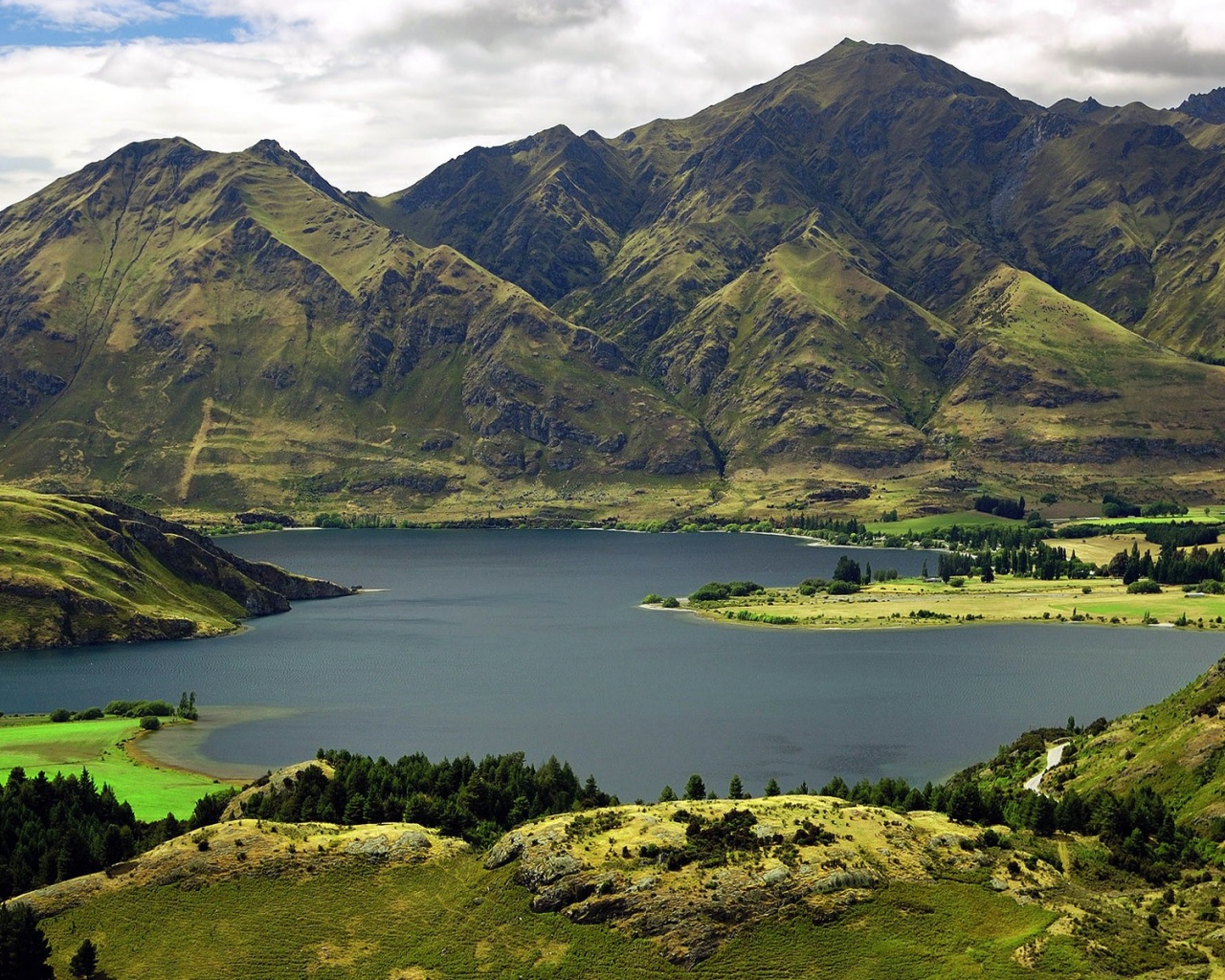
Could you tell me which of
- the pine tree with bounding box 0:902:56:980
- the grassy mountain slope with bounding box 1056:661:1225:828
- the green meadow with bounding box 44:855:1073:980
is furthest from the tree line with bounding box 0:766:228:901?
A: the grassy mountain slope with bounding box 1056:661:1225:828

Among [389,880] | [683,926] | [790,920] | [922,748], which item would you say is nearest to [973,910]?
[790,920]

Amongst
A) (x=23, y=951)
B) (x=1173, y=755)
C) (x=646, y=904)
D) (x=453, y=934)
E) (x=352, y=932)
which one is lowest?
(x=352, y=932)

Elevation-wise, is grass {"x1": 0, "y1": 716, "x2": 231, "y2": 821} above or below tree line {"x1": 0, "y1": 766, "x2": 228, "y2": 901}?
below

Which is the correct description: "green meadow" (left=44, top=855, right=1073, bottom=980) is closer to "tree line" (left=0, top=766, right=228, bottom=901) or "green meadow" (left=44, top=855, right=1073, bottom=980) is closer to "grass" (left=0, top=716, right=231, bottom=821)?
"tree line" (left=0, top=766, right=228, bottom=901)

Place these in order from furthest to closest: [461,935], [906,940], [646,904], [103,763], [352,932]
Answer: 1. [103,763]
2. [352,932]
3. [461,935]
4. [646,904]
5. [906,940]

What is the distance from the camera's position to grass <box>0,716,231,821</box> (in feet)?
490

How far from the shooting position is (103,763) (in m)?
172

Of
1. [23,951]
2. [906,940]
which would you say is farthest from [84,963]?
[906,940]

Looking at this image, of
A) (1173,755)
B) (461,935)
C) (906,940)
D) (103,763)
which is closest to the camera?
(906,940)

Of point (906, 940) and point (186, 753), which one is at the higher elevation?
point (906, 940)

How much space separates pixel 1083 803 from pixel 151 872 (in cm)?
7249

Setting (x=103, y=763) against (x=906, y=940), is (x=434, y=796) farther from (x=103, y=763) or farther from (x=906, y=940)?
(x=103, y=763)

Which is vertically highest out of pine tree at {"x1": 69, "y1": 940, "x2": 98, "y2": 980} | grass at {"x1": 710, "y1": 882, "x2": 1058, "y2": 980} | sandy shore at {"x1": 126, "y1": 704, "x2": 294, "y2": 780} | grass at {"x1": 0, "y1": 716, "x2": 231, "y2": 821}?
grass at {"x1": 710, "y1": 882, "x2": 1058, "y2": 980}

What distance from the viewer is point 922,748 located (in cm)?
17612
